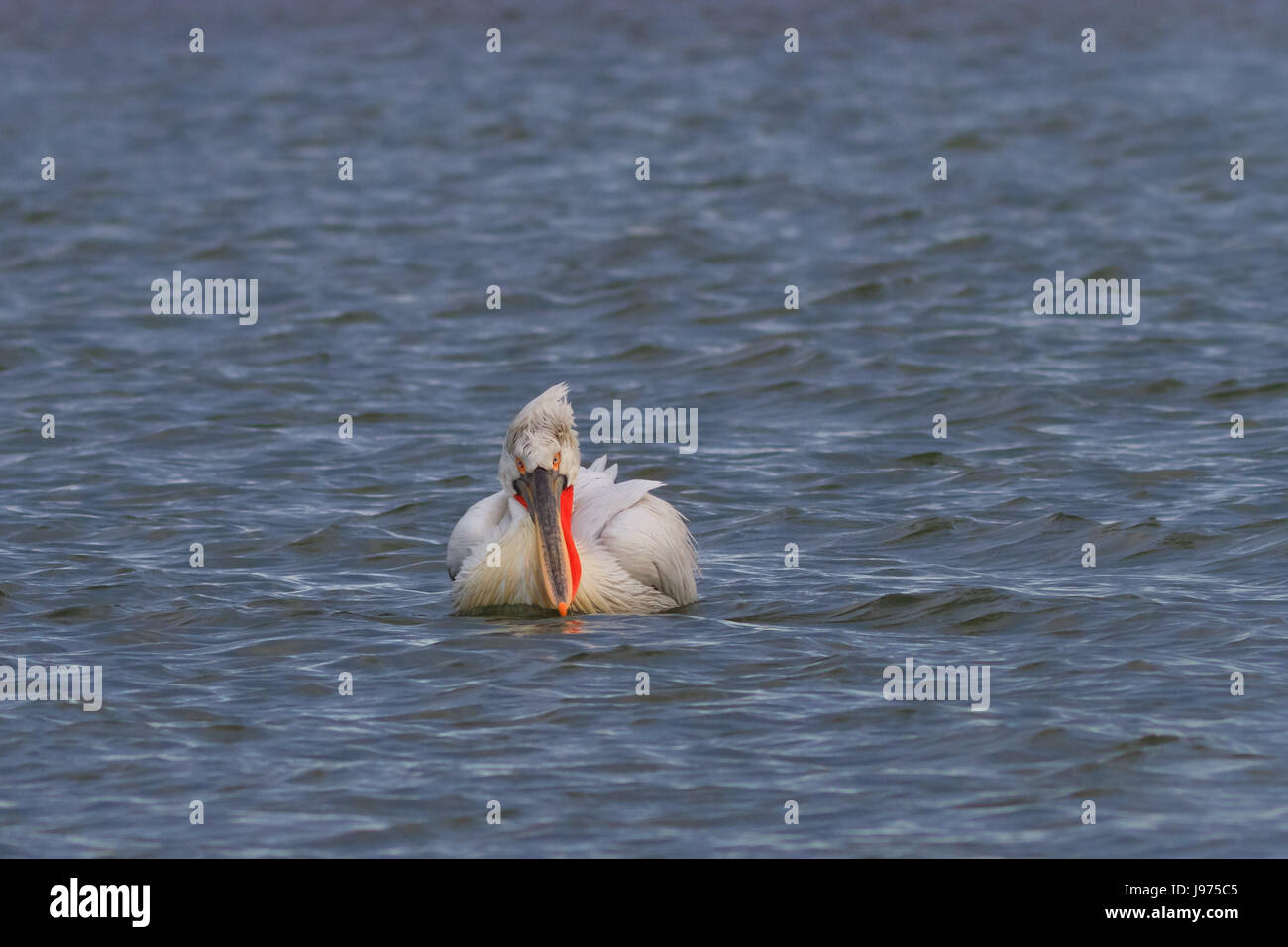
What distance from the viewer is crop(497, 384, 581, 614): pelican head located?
11.0 meters

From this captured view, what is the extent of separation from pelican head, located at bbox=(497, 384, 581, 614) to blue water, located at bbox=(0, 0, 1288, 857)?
318 mm

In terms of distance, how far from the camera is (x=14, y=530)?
1300 cm

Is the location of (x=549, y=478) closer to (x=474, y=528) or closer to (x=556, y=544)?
(x=556, y=544)

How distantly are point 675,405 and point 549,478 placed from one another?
5015 millimetres

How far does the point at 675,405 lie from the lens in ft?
52.5

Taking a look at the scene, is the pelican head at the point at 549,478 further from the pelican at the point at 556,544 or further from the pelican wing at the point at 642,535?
the pelican wing at the point at 642,535

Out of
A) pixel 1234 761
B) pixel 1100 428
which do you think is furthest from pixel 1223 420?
pixel 1234 761

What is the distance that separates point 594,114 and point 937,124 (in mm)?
4245

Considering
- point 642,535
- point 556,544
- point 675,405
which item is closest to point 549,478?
point 556,544

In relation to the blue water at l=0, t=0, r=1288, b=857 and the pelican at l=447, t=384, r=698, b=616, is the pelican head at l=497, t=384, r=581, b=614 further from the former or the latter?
the blue water at l=0, t=0, r=1288, b=857

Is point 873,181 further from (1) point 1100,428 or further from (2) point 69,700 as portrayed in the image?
(2) point 69,700

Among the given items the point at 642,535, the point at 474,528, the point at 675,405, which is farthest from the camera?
the point at 675,405

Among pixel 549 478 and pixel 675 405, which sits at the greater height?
pixel 675 405

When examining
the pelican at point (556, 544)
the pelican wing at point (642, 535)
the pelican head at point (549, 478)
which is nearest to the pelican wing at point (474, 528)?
the pelican at point (556, 544)
